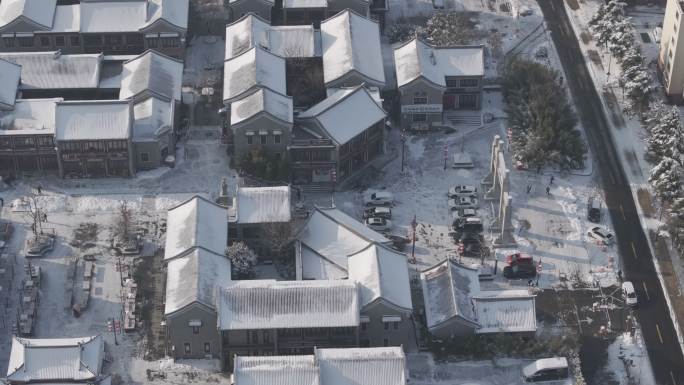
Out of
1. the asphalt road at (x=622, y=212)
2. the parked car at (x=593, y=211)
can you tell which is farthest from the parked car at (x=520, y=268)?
the parked car at (x=593, y=211)

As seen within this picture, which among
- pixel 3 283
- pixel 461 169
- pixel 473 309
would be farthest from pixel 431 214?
pixel 3 283

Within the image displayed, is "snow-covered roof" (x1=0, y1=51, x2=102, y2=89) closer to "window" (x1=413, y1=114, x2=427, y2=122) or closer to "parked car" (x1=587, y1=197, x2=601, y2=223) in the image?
"window" (x1=413, y1=114, x2=427, y2=122)

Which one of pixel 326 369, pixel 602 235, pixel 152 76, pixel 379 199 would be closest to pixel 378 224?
pixel 379 199

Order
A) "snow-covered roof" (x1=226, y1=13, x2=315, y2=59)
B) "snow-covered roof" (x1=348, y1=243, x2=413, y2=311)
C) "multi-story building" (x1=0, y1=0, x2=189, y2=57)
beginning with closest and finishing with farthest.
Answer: "snow-covered roof" (x1=348, y1=243, x2=413, y2=311) < "snow-covered roof" (x1=226, y1=13, x2=315, y2=59) < "multi-story building" (x1=0, y1=0, x2=189, y2=57)

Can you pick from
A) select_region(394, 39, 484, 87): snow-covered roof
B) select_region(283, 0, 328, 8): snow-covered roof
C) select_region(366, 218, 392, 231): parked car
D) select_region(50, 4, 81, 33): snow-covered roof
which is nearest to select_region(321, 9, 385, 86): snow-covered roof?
select_region(394, 39, 484, 87): snow-covered roof

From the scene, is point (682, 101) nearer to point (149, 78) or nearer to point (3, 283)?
point (149, 78)
